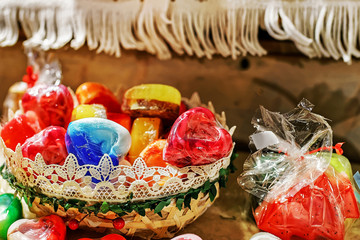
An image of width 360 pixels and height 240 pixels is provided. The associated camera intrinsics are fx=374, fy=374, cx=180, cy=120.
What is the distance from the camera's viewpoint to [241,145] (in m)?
0.99

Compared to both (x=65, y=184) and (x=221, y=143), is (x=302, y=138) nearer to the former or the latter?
(x=221, y=143)

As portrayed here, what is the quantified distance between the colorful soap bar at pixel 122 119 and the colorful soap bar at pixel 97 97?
61mm

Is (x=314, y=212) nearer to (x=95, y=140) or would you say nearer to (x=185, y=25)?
(x=95, y=140)

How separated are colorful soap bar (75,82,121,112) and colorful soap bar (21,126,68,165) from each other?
18cm

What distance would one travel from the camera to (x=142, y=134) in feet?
2.27

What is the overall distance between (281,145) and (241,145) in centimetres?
34

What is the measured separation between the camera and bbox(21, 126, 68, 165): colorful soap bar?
599 millimetres

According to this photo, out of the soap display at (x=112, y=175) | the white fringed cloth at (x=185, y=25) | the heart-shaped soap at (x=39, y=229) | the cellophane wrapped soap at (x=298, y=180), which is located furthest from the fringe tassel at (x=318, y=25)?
the heart-shaped soap at (x=39, y=229)

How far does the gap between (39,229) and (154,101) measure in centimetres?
30

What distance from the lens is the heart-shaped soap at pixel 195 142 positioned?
58 centimetres

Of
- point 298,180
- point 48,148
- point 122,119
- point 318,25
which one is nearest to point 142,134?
point 122,119

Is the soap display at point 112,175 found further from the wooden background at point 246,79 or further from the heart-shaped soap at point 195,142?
the wooden background at point 246,79

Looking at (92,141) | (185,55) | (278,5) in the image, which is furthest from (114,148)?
(278,5)

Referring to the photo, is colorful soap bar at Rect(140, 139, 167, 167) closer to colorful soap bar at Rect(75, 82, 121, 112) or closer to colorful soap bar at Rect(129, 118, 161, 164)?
colorful soap bar at Rect(129, 118, 161, 164)
